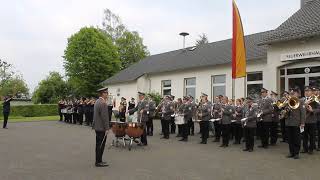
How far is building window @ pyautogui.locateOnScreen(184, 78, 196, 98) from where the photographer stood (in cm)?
2734

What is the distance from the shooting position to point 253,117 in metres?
13.1

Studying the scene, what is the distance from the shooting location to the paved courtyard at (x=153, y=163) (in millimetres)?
8812

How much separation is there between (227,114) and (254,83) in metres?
8.10

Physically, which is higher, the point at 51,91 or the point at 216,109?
the point at 51,91

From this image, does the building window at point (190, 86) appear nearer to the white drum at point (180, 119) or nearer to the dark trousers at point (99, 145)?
the white drum at point (180, 119)

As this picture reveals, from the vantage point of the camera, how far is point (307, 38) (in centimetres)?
1681

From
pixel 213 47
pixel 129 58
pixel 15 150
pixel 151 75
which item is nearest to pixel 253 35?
pixel 213 47

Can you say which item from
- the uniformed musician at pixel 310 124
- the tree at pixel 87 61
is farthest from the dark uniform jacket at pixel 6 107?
the tree at pixel 87 61

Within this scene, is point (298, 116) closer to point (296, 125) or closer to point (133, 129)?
point (296, 125)

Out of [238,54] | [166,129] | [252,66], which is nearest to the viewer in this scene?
[166,129]

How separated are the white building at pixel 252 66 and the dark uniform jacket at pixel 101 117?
10094 mm

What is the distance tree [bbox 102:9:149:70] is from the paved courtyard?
50.3 meters

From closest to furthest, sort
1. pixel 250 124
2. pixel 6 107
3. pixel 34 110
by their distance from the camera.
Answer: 1. pixel 250 124
2. pixel 6 107
3. pixel 34 110

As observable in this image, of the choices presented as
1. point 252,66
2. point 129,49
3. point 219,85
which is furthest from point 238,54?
point 129,49
